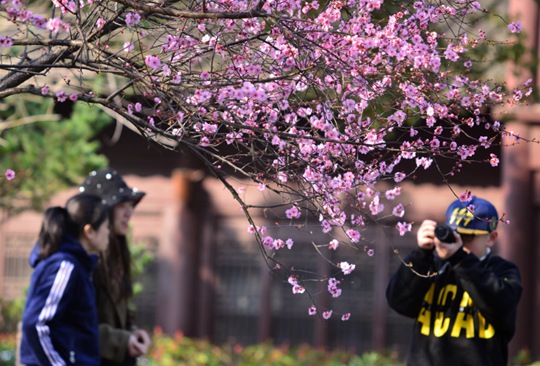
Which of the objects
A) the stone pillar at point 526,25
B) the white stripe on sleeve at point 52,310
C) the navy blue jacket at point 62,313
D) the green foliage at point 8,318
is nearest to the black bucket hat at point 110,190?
the navy blue jacket at point 62,313

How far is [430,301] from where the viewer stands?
5.07 metres

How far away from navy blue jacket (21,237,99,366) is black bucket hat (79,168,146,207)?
0.49 meters


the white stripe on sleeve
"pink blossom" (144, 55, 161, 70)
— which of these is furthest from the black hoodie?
"pink blossom" (144, 55, 161, 70)

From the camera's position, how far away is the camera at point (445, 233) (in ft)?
15.9

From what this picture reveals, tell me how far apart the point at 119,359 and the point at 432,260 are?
5.48ft

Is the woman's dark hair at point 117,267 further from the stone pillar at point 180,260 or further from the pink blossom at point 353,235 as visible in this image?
the stone pillar at point 180,260

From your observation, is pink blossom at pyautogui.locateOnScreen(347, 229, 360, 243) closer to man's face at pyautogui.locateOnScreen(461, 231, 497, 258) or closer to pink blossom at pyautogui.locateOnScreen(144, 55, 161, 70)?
pink blossom at pyautogui.locateOnScreen(144, 55, 161, 70)

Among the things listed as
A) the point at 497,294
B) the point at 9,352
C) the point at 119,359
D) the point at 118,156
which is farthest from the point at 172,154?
the point at 497,294

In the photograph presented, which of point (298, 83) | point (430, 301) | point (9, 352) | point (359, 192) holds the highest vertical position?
point (298, 83)

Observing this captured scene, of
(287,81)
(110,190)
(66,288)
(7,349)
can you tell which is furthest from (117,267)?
(7,349)

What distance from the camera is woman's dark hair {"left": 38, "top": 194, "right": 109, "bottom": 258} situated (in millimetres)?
5098

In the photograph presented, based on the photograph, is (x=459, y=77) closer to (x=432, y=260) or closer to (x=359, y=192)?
(x=359, y=192)

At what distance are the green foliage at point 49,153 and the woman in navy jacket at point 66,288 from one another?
3561mm

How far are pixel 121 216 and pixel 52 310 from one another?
3.01 ft
